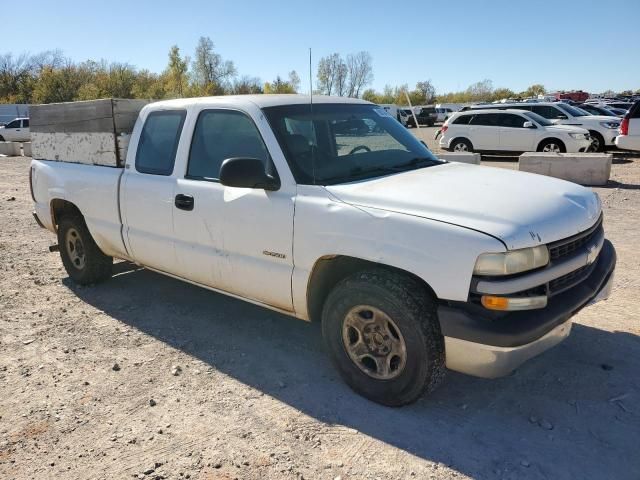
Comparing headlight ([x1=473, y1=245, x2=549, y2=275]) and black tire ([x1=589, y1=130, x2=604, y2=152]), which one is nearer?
headlight ([x1=473, y1=245, x2=549, y2=275])

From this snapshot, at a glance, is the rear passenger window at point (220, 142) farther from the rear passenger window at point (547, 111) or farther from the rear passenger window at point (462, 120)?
the rear passenger window at point (547, 111)

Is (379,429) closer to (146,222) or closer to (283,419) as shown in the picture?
(283,419)

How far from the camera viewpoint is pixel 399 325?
2967mm

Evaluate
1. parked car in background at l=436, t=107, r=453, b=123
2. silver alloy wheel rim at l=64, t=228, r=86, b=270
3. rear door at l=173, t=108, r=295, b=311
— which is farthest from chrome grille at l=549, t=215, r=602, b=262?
parked car in background at l=436, t=107, r=453, b=123

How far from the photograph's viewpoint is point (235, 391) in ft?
11.4

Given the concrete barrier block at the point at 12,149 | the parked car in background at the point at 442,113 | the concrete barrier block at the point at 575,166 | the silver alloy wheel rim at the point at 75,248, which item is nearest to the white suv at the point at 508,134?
the concrete barrier block at the point at 575,166

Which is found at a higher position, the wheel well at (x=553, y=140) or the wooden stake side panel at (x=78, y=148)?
the wooden stake side panel at (x=78, y=148)

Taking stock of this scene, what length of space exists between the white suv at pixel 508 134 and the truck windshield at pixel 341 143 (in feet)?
42.4

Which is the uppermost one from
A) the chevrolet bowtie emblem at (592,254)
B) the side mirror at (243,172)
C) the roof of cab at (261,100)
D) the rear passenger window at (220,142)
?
the roof of cab at (261,100)

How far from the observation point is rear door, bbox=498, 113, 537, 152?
16.2 meters

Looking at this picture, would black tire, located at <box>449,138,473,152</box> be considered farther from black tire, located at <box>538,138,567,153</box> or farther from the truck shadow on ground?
the truck shadow on ground

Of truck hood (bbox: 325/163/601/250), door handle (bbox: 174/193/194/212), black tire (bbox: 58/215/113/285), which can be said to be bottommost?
black tire (bbox: 58/215/113/285)

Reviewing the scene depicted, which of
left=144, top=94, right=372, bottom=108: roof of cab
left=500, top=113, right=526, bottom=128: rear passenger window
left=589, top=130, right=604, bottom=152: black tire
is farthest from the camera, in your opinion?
left=589, top=130, right=604, bottom=152: black tire

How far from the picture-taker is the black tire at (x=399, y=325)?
9.59 ft
